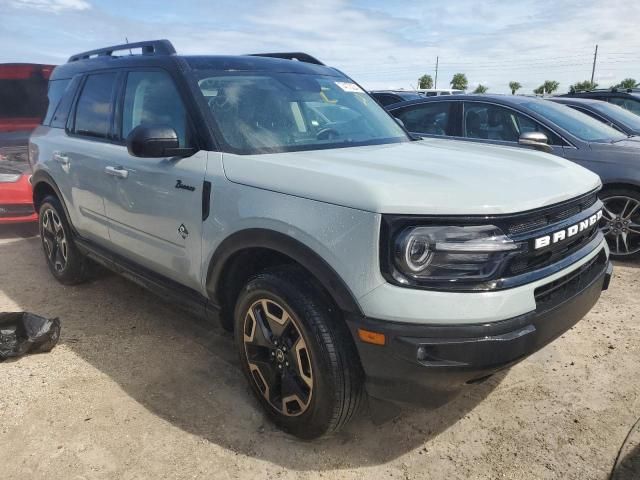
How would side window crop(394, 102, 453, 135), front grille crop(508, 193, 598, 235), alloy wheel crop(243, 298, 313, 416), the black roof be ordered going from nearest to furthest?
front grille crop(508, 193, 598, 235)
alloy wheel crop(243, 298, 313, 416)
the black roof
side window crop(394, 102, 453, 135)

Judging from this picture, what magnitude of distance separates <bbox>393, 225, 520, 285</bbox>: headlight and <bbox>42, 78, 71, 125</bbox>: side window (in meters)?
3.63

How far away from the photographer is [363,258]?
2.00 metres

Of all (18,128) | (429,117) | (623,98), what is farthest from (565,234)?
(623,98)

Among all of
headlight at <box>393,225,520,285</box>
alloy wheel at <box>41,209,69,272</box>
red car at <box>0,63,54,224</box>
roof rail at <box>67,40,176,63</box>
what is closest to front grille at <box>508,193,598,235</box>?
headlight at <box>393,225,520,285</box>

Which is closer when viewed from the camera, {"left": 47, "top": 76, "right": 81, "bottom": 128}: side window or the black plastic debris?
the black plastic debris

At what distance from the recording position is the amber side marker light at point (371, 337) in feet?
6.53

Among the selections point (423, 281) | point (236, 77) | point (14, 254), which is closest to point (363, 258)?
point (423, 281)

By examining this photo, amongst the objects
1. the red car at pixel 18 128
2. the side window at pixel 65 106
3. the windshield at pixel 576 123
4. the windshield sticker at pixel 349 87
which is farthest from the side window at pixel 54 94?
the windshield at pixel 576 123

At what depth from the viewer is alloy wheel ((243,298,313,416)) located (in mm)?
2344

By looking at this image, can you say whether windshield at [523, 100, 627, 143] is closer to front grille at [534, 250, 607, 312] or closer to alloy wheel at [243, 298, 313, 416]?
front grille at [534, 250, 607, 312]

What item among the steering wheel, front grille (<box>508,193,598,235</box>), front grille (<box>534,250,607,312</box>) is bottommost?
front grille (<box>534,250,607,312</box>)

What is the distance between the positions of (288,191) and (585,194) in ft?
4.60

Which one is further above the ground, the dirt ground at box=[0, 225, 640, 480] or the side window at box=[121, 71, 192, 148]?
the side window at box=[121, 71, 192, 148]

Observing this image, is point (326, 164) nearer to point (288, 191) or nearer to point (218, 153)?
point (288, 191)
